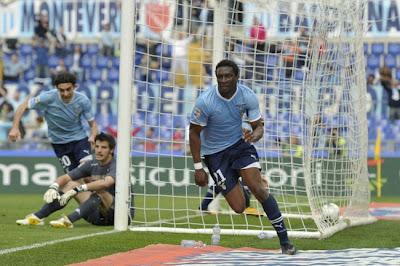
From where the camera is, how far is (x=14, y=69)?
25.8 m

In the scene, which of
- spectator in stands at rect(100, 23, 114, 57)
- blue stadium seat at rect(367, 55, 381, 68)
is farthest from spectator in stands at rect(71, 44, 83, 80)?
blue stadium seat at rect(367, 55, 381, 68)

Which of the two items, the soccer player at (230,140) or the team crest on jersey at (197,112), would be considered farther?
the team crest on jersey at (197,112)

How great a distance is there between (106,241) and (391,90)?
1521cm

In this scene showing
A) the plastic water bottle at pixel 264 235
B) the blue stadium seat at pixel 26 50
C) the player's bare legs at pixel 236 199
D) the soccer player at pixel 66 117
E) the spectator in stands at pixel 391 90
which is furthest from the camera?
the blue stadium seat at pixel 26 50

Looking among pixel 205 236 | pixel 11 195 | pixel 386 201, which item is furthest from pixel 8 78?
pixel 205 236

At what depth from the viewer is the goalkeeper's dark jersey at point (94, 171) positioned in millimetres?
12156

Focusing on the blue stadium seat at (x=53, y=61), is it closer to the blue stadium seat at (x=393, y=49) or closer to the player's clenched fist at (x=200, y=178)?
the blue stadium seat at (x=393, y=49)

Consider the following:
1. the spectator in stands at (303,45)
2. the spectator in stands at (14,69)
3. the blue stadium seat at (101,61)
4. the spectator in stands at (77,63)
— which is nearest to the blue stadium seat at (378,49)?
the blue stadium seat at (101,61)

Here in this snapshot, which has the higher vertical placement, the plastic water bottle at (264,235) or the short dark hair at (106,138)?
the short dark hair at (106,138)

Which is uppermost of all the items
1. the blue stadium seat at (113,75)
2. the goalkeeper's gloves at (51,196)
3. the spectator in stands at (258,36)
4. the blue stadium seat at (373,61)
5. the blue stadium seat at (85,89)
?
the spectator in stands at (258,36)

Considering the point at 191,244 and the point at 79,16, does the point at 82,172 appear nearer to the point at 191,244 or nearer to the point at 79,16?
the point at 191,244

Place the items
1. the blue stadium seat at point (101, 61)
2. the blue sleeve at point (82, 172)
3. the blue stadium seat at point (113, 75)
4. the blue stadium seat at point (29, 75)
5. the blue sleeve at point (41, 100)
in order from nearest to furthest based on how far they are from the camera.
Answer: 1. the blue sleeve at point (82, 172)
2. the blue sleeve at point (41, 100)
3. the blue stadium seat at point (113, 75)
4. the blue stadium seat at point (29, 75)
5. the blue stadium seat at point (101, 61)

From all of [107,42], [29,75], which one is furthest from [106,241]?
[107,42]

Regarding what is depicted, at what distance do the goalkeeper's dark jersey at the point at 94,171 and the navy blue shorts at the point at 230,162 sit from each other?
2.61 metres
